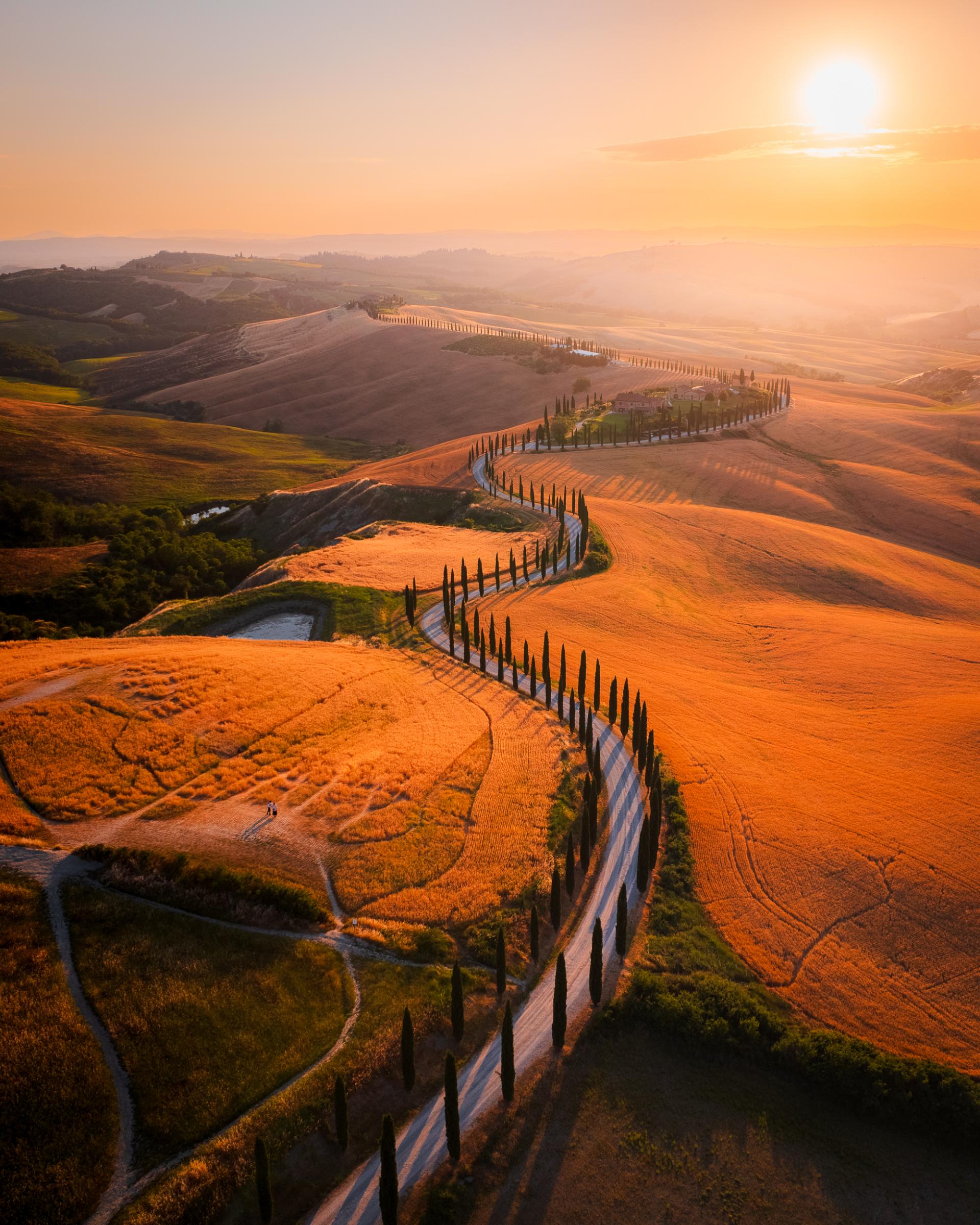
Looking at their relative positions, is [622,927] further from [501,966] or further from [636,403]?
[636,403]

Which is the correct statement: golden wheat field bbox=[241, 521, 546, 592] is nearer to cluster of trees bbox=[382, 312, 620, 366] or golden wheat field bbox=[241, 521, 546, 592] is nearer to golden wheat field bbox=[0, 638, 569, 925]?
golden wheat field bbox=[0, 638, 569, 925]

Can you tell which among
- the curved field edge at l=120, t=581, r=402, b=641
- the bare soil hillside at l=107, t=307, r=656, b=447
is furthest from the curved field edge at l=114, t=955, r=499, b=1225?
the bare soil hillside at l=107, t=307, r=656, b=447

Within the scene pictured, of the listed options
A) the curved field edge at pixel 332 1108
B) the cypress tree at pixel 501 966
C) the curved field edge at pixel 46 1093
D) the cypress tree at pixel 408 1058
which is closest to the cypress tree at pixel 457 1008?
the curved field edge at pixel 332 1108

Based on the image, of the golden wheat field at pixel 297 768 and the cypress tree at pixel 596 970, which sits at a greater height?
the golden wheat field at pixel 297 768

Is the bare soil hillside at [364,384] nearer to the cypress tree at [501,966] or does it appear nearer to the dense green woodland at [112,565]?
the dense green woodland at [112,565]

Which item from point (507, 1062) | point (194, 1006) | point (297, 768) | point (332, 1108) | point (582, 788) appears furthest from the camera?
point (582, 788)

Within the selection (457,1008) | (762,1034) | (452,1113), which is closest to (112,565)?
(457,1008)
